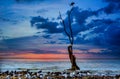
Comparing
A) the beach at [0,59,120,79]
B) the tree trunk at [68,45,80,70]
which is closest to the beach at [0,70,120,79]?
the beach at [0,59,120,79]

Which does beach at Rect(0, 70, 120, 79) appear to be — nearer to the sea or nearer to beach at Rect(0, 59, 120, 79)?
beach at Rect(0, 59, 120, 79)

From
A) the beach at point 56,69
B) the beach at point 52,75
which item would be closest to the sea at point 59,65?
the beach at point 56,69

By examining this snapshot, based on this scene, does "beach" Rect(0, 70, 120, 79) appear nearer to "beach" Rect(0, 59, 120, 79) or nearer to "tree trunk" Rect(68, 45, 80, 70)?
"beach" Rect(0, 59, 120, 79)

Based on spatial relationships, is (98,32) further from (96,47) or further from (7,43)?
(7,43)

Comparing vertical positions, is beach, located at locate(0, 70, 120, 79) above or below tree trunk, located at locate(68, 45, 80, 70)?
below

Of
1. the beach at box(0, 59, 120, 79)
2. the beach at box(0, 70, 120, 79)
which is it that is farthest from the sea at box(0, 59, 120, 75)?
the beach at box(0, 70, 120, 79)

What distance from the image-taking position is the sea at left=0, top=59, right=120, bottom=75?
7.35 meters

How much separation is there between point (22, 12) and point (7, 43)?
580mm

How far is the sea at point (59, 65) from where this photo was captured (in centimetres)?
735

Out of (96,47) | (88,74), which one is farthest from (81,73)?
(96,47)

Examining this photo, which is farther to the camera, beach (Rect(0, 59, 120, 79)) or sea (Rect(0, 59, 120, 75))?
sea (Rect(0, 59, 120, 75))

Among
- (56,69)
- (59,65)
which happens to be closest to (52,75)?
(56,69)

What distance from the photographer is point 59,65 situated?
7.52 meters

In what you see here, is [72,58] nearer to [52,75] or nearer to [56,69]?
[56,69]
